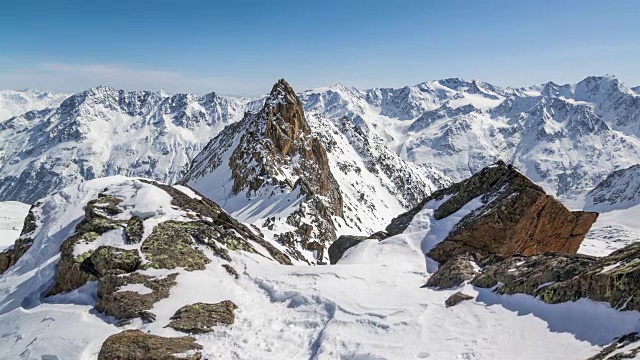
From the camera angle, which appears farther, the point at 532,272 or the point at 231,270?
the point at 231,270

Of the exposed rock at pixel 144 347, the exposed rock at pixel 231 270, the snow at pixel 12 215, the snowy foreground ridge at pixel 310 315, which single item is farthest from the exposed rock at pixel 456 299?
the snow at pixel 12 215

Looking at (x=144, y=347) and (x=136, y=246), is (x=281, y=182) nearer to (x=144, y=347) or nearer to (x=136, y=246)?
(x=136, y=246)

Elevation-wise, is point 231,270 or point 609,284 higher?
point 609,284

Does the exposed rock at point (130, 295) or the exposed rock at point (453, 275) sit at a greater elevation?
the exposed rock at point (453, 275)

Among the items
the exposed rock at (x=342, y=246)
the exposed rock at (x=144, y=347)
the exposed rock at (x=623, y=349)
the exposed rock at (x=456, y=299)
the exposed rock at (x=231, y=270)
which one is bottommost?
the exposed rock at (x=342, y=246)

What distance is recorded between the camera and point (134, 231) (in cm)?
2334

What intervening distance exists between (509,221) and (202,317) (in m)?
19.8

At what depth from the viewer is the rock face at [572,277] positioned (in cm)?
1146

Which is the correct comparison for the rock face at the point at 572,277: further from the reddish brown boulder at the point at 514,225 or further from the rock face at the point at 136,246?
the rock face at the point at 136,246

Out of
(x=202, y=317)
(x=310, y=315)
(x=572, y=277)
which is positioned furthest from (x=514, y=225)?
(x=202, y=317)

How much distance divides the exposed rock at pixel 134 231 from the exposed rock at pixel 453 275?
1617 centimetres

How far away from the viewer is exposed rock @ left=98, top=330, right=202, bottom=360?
1374 centimetres

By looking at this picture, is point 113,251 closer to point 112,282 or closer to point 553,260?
point 112,282

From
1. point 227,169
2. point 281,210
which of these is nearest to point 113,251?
point 281,210
